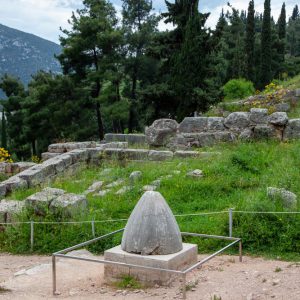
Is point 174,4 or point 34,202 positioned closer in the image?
point 34,202

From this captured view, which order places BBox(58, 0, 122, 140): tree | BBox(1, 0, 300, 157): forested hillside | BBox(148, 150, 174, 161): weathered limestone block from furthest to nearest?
BBox(58, 0, 122, 140): tree
BBox(1, 0, 300, 157): forested hillside
BBox(148, 150, 174, 161): weathered limestone block

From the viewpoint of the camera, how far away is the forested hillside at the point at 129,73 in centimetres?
2139

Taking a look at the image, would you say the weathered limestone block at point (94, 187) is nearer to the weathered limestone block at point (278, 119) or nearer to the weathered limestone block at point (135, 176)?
the weathered limestone block at point (135, 176)

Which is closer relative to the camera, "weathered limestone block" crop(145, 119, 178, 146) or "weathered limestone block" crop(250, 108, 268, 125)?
"weathered limestone block" crop(250, 108, 268, 125)

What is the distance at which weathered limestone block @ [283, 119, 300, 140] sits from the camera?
12422mm

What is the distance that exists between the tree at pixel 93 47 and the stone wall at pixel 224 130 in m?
14.9

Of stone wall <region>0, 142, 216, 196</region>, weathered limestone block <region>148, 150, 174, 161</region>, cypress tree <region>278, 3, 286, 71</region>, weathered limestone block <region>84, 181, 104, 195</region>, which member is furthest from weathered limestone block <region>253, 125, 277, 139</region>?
cypress tree <region>278, 3, 286, 71</region>

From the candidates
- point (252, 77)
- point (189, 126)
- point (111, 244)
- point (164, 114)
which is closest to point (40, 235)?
point (111, 244)

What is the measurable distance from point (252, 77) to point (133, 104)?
1029 cm

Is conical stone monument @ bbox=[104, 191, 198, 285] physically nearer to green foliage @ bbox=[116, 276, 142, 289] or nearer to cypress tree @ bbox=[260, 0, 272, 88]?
green foliage @ bbox=[116, 276, 142, 289]

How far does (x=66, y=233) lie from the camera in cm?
801

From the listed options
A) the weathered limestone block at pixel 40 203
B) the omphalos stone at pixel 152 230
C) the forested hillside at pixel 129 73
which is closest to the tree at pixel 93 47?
the forested hillside at pixel 129 73

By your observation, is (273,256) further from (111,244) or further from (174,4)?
(174,4)

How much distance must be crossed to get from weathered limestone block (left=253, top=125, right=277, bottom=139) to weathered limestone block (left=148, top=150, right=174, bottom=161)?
8.36 ft
